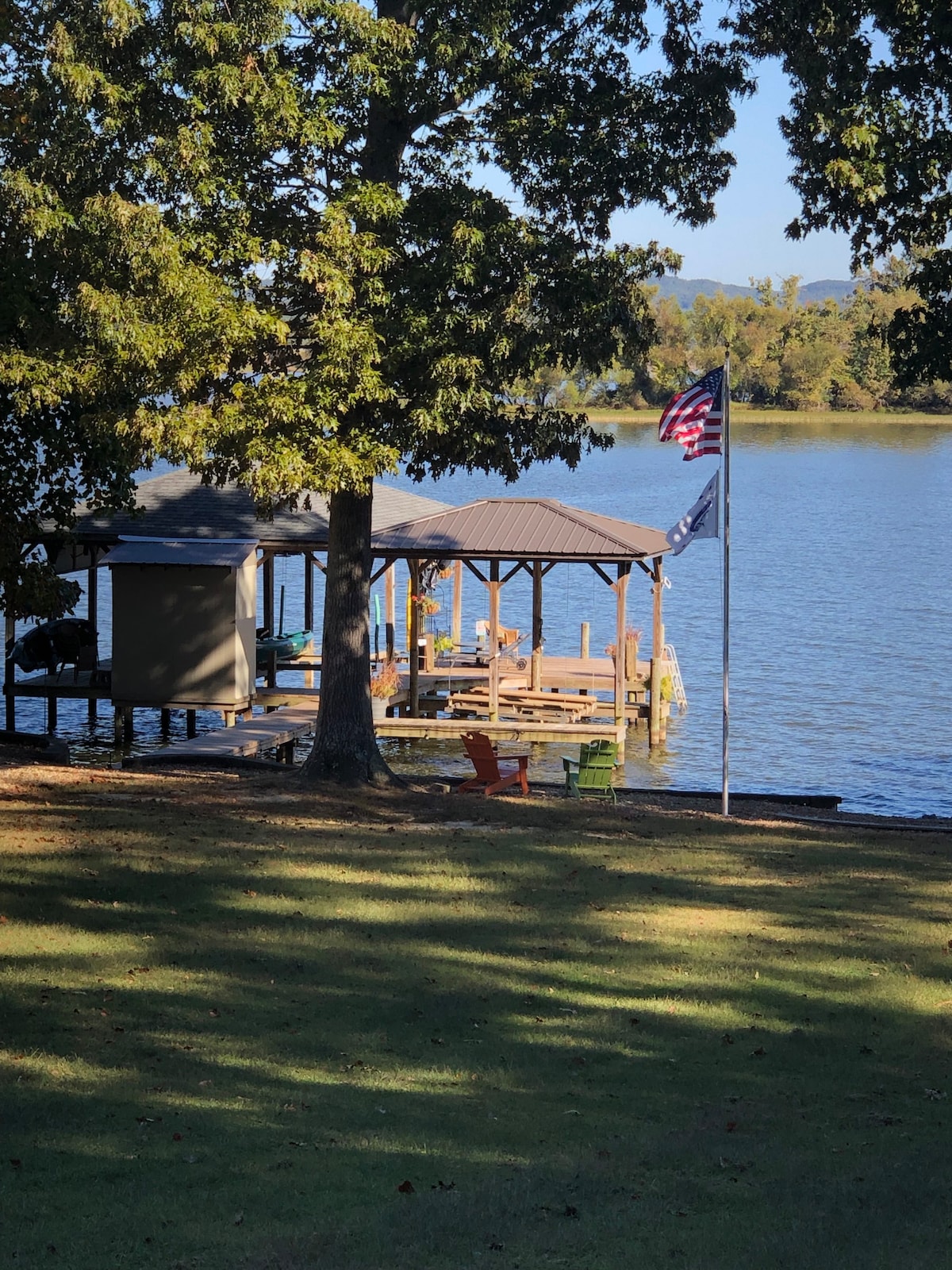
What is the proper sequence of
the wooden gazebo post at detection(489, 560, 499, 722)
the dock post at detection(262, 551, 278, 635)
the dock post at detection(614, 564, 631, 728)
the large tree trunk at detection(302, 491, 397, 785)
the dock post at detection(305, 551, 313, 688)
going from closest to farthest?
the large tree trunk at detection(302, 491, 397, 785)
the dock post at detection(614, 564, 631, 728)
the wooden gazebo post at detection(489, 560, 499, 722)
the dock post at detection(262, 551, 278, 635)
the dock post at detection(305, 551, 313, 688)

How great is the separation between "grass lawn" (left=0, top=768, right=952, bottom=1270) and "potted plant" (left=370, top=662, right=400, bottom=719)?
46.0ft

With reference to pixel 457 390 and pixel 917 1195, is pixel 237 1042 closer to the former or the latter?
pixel 917 1195

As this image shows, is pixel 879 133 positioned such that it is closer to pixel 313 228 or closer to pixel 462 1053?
pixel 313 228

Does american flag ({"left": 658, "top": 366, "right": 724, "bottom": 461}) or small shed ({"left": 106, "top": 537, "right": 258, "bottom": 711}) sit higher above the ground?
american flag ({"left": 658, "top": 366, "right": 724, "bottom": 461})

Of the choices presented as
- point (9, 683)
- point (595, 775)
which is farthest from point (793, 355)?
point (595, 775)

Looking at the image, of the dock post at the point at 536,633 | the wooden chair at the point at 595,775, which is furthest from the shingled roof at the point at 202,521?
the wooden chair at the point at 595,775

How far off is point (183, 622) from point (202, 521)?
288cm

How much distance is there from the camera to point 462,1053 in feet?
26.1

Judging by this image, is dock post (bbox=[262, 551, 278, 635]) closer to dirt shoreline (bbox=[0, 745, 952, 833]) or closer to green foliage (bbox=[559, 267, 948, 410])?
dirt shoreline (bbox=[0, 745, 952, 833])

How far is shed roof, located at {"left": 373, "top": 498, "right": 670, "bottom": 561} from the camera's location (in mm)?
26297

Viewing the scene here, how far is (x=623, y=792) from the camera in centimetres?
2055

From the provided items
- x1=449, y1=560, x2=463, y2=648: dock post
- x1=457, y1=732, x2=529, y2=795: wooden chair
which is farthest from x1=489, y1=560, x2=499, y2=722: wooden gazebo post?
x1=457, y1=732, x2=529, y2=795: wooden chair

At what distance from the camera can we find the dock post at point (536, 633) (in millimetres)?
29547

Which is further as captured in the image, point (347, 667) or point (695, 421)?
point (347, 667)
